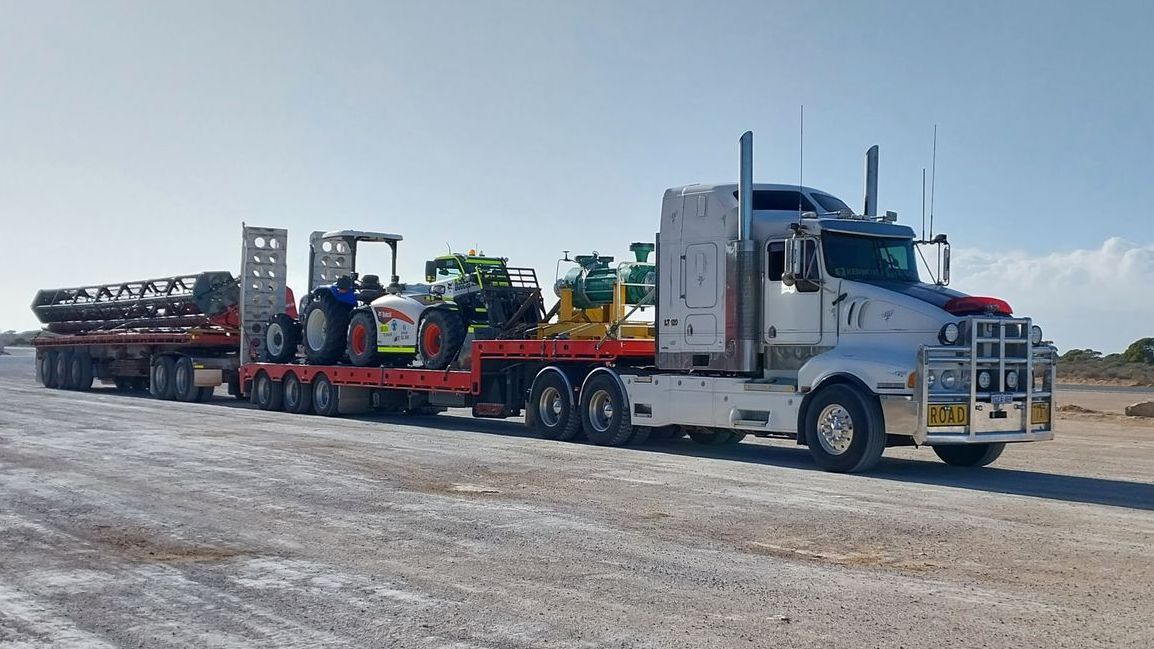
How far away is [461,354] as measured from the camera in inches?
831

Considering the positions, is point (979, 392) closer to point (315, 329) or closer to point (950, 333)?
point (950, 333)

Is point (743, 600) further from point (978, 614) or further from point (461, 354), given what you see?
point (461, 354)

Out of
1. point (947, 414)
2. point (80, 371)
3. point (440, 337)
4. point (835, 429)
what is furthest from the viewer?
point (80, 371)

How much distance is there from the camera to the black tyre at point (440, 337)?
21.2 meters

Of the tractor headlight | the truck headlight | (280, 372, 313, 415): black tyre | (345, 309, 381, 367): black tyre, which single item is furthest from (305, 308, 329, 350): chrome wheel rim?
the truck headlight

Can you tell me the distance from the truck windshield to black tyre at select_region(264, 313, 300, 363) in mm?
14717

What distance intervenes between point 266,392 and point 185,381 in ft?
14.0

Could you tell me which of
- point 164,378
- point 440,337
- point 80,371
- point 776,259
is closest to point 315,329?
point 440,337

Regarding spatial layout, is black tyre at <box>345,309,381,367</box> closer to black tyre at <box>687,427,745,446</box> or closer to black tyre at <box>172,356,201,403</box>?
black tyre at <box>172,356,201,403</box>

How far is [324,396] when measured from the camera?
24703 millimetres

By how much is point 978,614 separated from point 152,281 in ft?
93.8

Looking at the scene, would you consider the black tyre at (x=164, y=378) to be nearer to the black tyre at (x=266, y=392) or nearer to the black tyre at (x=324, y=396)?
the black tyre at (x=266, y=392)

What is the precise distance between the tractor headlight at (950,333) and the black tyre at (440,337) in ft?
31.8

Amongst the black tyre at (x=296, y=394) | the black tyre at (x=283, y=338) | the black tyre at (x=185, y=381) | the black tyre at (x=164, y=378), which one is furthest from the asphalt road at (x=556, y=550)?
the black tyre at (x=164, y=378)
